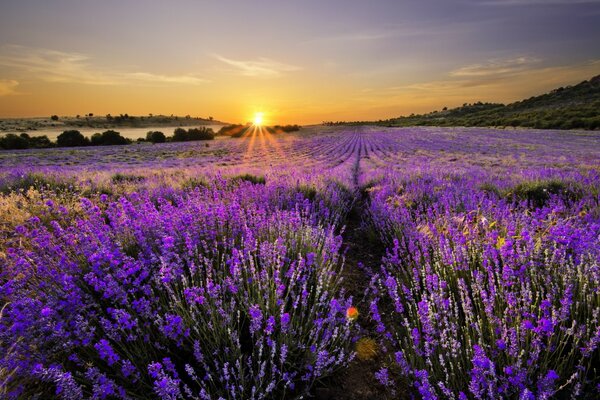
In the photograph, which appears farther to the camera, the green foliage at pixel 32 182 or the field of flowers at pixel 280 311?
the green foliage at pixel 32 182

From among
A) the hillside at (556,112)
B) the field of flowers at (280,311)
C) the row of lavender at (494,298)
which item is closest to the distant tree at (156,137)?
the field of flowers at (280,311)

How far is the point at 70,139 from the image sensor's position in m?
34.2

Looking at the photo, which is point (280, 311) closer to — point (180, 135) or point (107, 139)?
point (107, 139)

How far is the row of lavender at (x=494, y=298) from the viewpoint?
1.72 metres

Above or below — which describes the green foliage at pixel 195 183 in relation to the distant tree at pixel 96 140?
below

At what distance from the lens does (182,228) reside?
3092 millimetres

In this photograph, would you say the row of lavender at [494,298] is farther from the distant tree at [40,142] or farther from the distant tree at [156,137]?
the distant tree at [156,137]

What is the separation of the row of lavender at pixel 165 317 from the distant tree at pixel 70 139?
3792cm

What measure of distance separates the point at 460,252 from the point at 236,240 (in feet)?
7.20

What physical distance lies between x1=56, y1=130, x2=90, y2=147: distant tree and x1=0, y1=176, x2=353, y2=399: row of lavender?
37920 mm

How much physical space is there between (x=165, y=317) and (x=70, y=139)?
40835 mm

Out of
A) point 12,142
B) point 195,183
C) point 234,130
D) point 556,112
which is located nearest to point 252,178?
point 195,183

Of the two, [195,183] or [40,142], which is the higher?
[40,142]

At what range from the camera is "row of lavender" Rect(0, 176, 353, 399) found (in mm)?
1791
